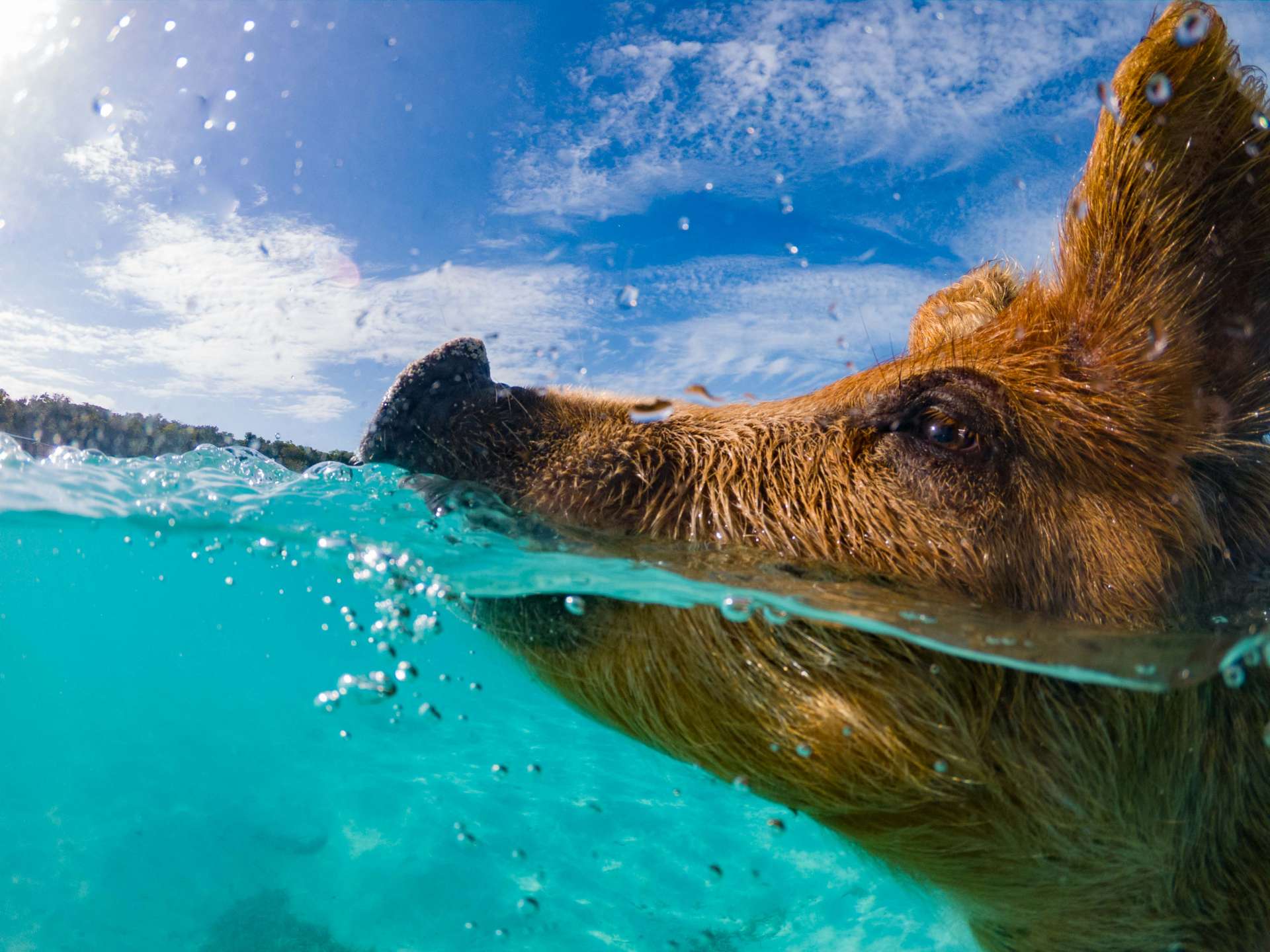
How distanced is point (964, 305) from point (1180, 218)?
1.02 metres

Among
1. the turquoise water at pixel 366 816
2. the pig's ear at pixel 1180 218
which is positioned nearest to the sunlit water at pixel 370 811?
the turquoise water at pixel 366 816

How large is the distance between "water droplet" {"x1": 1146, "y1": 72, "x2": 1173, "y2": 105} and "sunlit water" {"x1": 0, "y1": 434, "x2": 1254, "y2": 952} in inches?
145

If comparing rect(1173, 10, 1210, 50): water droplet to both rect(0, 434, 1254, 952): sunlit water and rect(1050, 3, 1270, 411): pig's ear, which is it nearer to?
rect(1050, 3, 1270, 411): pig's ear

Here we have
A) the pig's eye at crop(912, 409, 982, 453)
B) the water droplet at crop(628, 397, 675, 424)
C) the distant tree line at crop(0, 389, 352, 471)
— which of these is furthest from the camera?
the distant tree line at crop(0, 389, 352, 471)

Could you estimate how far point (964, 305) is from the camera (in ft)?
10.7

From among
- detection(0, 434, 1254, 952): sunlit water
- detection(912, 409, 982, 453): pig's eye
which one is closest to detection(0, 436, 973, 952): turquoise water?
detection(0, 434, 1254, 952): sunlit water

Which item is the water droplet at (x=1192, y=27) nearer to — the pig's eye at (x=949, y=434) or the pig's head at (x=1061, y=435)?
the pig's head at (x=1061, y=435)

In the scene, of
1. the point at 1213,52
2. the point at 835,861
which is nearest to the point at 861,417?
the point at 1213,52

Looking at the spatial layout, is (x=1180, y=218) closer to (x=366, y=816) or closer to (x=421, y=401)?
(x=421, y=401)

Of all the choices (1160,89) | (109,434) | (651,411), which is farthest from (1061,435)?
(109,434)

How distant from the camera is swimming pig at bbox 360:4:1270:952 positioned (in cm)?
225

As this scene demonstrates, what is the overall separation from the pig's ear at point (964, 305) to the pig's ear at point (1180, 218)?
608 millimetres

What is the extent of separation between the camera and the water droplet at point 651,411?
9.07ft

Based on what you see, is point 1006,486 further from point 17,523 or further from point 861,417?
point 17,523
